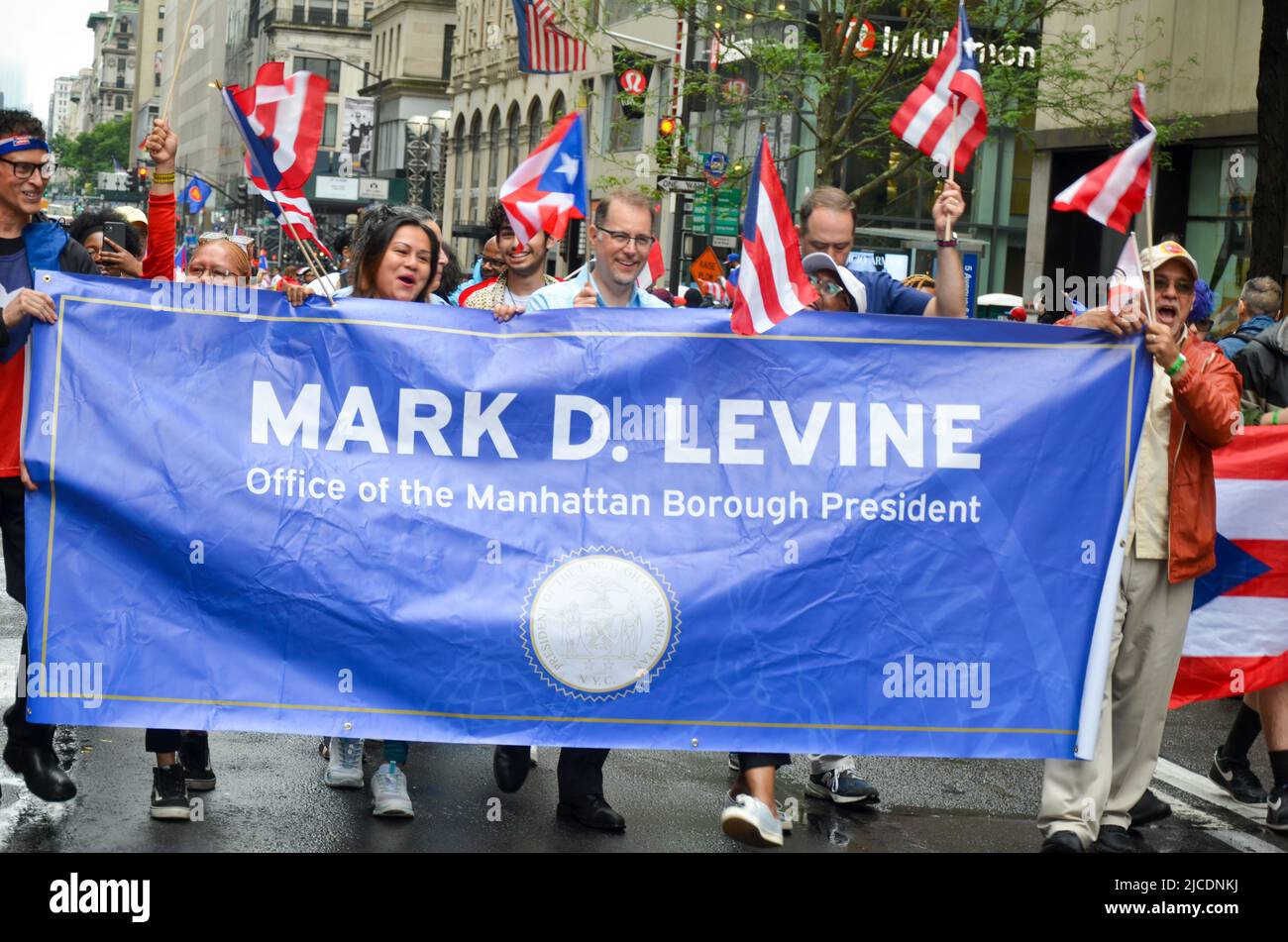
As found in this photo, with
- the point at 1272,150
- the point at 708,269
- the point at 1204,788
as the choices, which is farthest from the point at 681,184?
the point at 1204,788

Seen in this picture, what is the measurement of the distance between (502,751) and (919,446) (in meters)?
1.89

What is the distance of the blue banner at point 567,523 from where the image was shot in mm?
5512

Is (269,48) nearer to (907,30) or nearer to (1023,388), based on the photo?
(907,30)

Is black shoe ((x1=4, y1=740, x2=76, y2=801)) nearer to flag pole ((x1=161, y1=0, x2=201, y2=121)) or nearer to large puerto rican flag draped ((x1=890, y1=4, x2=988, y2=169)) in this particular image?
flag pole ((x1=161, y1=0, x2=201, y2=121))

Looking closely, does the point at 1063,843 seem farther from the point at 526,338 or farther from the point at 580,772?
the point at 526,338

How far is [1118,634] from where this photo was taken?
599 cm

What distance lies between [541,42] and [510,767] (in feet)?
34.7

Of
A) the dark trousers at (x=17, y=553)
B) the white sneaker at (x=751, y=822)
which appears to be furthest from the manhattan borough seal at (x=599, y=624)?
the dark trousers at (x=17, y=553)

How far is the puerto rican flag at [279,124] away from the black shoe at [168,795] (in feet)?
6.64

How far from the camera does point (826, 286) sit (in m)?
6.23

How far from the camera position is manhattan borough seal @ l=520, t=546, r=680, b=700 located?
5.58 meters

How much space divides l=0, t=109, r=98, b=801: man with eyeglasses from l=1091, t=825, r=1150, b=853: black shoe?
339 centimetres

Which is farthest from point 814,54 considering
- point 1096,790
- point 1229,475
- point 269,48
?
point 269,48

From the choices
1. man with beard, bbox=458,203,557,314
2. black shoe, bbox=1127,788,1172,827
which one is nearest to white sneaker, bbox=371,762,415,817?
man with beard, bbox=458,203,557,314
